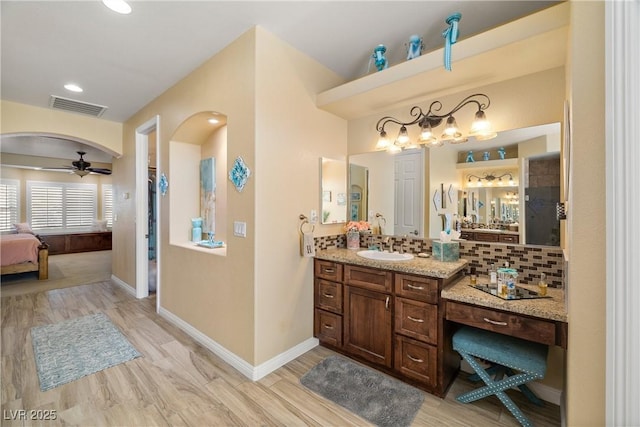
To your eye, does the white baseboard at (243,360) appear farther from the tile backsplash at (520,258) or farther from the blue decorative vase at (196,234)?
the tile backsplash at (520,258)

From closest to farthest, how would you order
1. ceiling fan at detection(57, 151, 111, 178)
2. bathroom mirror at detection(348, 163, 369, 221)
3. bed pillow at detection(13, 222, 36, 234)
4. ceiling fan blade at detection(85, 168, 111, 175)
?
bathroom mirror at detection(348, 163, 369, 221) → bed pillow at detection(13, 222, 36, 234) → ceiling fan at detection(57, 151, 111, 178) → ceiling fan blade at detection(85, 168, 111, 175)

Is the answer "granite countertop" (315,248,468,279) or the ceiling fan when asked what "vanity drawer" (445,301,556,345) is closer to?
"granite countertop" (315,248,468,279)

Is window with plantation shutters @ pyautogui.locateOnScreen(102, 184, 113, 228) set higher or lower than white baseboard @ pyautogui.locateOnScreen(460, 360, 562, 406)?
higher

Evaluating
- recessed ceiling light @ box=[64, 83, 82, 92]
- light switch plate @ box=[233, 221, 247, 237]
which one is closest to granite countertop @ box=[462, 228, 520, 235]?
light switch plate @ box=[233, 221, 247, 237]

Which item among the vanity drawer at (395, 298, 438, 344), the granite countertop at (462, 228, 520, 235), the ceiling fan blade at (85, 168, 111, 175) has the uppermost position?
the ceiling fan blade at (85, 168, 111, 175)

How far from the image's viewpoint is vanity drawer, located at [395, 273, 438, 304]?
6.23 feet

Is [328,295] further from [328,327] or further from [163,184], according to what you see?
[163,184]

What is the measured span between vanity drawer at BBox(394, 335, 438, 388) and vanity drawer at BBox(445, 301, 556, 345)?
0.31m

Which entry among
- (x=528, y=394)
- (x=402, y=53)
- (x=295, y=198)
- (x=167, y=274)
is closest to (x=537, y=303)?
(x=528, y=394)

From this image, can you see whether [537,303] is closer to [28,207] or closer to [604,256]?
[604,256]

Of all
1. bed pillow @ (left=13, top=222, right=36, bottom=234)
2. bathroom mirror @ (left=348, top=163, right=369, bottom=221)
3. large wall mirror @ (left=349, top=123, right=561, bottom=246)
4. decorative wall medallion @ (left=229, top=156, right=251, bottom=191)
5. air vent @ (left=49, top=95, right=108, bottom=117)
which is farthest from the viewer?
bed pillow @ (left=13, top=222, right=36, bottom=234)

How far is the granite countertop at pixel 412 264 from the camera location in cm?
191

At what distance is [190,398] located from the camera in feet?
6.37

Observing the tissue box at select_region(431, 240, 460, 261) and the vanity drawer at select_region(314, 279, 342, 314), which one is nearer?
the tissue box at select_region(431, 240, 460, 261)
